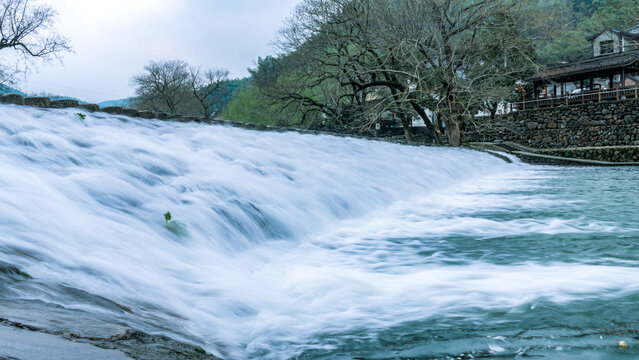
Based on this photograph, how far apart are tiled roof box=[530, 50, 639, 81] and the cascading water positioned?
27749 millimetres

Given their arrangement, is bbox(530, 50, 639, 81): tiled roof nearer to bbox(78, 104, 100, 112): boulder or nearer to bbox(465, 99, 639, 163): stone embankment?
bbox(465, 99, 639, 163): stone embankment

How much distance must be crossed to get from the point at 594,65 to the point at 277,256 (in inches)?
1361

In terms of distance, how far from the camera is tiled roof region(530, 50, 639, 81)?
31.0 m

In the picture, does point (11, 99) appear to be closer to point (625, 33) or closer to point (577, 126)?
point (577, 126)

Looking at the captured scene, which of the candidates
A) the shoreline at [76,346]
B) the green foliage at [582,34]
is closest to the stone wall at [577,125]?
the green foliage at [582,34]

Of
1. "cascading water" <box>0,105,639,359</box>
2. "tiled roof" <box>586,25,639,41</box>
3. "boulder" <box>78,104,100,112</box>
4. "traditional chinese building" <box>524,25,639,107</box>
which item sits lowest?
"cascading water" <box>0,105,639,359</box>

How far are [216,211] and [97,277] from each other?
6.70 feet

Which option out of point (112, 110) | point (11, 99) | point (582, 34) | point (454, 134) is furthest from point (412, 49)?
point (582, 34)

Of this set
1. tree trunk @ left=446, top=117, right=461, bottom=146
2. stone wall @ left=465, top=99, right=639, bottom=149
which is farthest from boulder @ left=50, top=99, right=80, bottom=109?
stone wall @ left=465, top=99, right=639, bottom=149

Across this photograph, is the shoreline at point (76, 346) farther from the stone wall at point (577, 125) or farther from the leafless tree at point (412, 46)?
the stone wall at point (577, 125)

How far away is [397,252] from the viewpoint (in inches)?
171

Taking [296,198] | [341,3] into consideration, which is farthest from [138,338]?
[341,3]

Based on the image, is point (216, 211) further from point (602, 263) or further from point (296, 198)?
point (602, 263)

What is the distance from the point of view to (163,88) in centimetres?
5216
